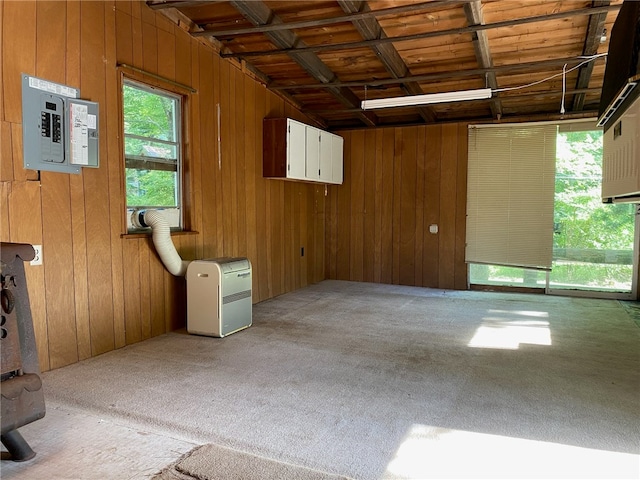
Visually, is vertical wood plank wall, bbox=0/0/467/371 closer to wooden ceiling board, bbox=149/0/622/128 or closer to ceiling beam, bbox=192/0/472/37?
ceiling beam, bbox=192/0/472/37

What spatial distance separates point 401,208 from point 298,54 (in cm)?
306

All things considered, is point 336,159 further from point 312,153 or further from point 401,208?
point 401,208

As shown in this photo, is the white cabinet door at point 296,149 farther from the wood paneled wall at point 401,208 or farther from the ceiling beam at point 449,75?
the wood paneled wall at point 401,208

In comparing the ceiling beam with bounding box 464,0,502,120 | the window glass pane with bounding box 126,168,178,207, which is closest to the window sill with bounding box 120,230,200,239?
the window glass pane with bounding box 126,168,178,207

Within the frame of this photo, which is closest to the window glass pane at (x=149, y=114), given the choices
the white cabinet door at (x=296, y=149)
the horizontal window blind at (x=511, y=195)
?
the white cabinet door at (x=296, y=149)

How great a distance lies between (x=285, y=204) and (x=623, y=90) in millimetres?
4466

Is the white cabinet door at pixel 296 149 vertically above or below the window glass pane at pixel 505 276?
above

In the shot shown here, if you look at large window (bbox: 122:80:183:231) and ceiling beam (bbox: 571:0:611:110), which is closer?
ceiling beam (bbox: 571:0:611:110)

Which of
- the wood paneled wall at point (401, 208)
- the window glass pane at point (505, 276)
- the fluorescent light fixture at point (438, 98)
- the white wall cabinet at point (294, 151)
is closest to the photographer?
the fluorescent light fixture at point (438, 98)

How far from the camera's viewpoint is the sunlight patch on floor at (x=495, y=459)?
197 centimetres

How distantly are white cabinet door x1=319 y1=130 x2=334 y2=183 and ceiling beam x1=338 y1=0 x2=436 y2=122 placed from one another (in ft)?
4.43

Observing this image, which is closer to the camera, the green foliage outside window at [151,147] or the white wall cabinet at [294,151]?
the green foliage outside window at [151,147]

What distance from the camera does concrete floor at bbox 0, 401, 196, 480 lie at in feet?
6.47

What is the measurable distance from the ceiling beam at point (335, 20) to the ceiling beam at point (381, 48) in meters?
0.07
